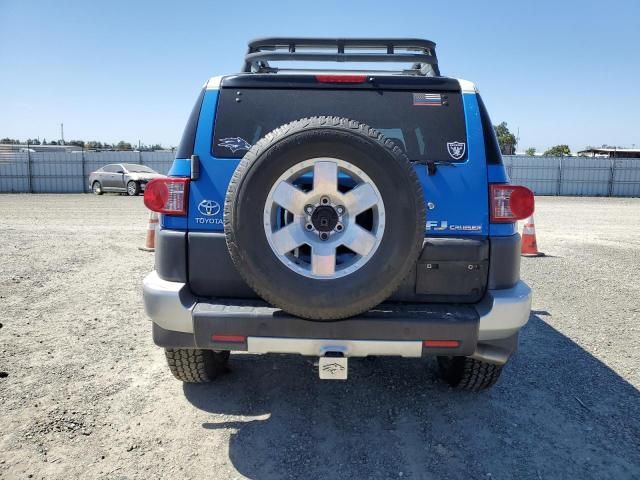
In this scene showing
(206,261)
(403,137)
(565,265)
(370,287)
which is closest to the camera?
(370,287)

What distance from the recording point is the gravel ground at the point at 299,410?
2.44 meters

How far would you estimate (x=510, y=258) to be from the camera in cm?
258

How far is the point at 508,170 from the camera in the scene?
26969 millimetres

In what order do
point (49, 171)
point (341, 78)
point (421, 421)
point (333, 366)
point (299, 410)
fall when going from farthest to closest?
point (49, 171) → point (299, 410) → point (421, 421) → point (341, 78) → point (333, 366)

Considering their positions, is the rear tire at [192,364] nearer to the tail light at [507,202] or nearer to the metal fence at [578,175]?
the tail light at [507,202]

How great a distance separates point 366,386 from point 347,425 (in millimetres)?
537

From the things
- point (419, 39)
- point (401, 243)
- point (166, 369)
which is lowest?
point (166, 369)

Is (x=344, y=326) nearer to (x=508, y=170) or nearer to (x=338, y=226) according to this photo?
(x=338, y=226)

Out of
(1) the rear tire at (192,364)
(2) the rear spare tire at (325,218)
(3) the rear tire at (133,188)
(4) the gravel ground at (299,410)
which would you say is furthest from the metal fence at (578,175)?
(2) the rear spare tire at (325,218)

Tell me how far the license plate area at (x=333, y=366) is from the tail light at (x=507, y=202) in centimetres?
112

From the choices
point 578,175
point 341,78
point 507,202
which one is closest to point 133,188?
point 341,78

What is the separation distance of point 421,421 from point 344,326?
1006mm

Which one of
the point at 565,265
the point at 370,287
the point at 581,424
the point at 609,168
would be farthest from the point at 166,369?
the point at 609,168

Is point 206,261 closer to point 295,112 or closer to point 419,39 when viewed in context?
point 295,112
